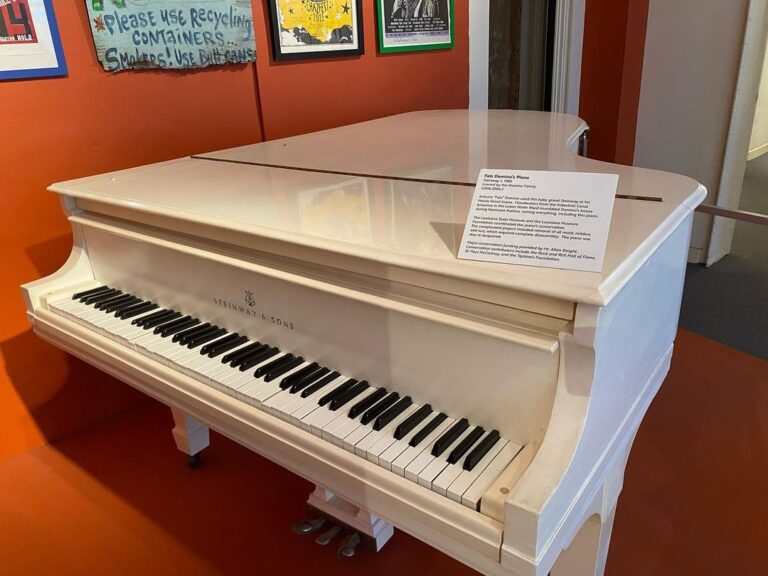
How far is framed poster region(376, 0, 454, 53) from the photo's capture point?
2930 mm

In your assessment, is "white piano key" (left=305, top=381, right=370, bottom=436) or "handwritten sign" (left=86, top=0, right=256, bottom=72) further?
"handwritten sign" (left=86, top=0, right=256, bottom=72)

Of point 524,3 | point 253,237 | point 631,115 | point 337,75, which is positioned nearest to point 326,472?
point 253,237

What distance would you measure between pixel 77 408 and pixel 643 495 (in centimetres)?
203

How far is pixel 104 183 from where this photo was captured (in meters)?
1.72

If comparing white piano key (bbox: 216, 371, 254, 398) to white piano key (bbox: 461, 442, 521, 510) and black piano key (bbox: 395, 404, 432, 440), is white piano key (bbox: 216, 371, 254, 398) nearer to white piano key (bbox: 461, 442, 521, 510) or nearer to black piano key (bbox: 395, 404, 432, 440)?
black piano key (bbox: 395, 404, 432, 440)

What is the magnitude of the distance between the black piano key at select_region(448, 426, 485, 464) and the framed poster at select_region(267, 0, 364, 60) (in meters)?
2.00

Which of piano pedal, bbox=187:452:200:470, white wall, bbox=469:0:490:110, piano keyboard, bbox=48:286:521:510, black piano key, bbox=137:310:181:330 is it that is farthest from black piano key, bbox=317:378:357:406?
white wall, bbox=469:0:490:110

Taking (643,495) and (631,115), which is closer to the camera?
(643,495)

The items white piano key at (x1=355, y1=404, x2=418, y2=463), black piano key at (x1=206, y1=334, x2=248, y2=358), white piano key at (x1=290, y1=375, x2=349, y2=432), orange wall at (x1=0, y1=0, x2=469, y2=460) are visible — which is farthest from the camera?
orange wall at (x1=0, y1=0, x2=469, y2=460)

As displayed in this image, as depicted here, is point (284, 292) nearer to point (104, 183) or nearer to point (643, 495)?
point (104, 183)

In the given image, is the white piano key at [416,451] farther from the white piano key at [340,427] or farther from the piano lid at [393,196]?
the piano lid at [393,196]

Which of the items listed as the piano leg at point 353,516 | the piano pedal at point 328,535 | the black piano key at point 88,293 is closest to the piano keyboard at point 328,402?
the black piano key at point 88,293

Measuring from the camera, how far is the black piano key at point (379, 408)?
1.09 metres

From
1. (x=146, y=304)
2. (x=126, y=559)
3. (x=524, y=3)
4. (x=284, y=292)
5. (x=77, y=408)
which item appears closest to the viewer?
(x=284, y=292)
